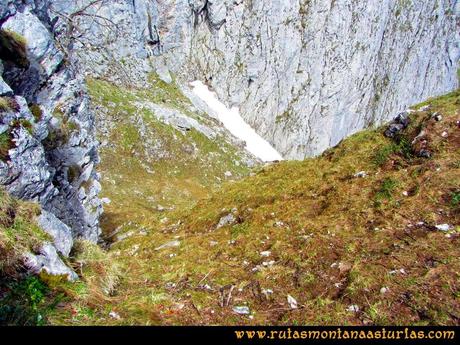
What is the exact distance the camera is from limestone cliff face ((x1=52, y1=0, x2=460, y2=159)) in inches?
2097

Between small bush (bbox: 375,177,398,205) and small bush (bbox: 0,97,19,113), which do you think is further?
small bush (bbox: 375,177,398,205)

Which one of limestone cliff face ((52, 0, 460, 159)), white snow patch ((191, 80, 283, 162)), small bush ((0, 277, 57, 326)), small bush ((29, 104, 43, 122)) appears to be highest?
limestone cliff face ((52, 0, 460, 159))

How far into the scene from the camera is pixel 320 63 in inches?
2840

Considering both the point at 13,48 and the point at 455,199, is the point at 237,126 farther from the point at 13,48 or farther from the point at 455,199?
the point at 455,199

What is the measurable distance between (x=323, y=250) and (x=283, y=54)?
211 feet

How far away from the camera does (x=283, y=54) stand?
2714 inches

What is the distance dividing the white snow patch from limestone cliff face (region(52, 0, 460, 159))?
162cm

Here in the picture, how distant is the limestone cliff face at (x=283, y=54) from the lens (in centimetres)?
5327

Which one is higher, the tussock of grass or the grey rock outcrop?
the tussock of grass

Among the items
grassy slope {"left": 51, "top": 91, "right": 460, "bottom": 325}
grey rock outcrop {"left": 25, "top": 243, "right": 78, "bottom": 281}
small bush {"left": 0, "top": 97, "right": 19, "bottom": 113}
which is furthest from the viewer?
small bush {"left": 0, "top": 97, "right": 19, "bottom": 113}

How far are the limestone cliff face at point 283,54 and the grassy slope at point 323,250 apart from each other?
39043 mm

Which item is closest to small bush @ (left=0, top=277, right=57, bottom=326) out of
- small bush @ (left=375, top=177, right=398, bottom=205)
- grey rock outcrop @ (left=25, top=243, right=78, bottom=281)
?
grey rock outcrop @ (left=25, top=243, right=78, bottom=281)

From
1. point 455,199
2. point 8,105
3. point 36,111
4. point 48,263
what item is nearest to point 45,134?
point 36,111

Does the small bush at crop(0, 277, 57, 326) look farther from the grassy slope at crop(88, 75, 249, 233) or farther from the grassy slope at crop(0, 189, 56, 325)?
the grassy slope at crop(88, 75, 249, 233)
